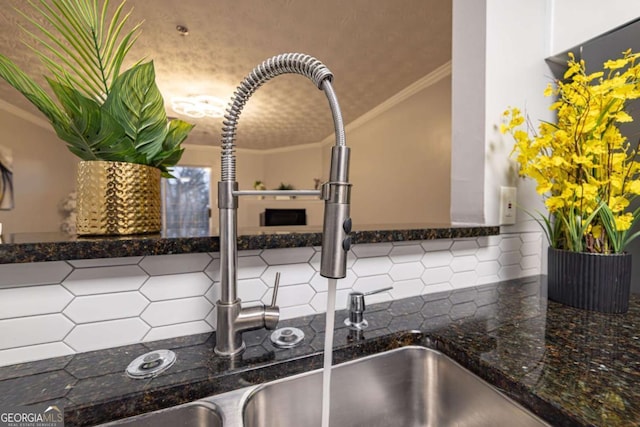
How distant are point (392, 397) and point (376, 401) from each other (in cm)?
4

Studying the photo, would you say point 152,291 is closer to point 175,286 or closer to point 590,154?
point 175,286

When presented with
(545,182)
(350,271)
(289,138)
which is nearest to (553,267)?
(545,182)

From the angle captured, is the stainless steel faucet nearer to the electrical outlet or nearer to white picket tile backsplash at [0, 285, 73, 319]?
white picket tile backsplash at [0, 285, 73, 319]

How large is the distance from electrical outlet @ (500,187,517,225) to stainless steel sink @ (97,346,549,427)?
1.86ft

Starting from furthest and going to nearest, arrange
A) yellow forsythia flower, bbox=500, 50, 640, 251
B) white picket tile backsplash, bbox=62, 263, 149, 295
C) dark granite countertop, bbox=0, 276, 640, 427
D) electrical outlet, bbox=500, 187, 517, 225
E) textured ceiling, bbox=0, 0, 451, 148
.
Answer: textured ceiling, bbox=0, 0, 451, 148 < electrical outlet, bbox=500, 187, 517, 225 < yellow forsythia flower, bbox=500, 50, 640, 251 < white picket tile backsplash, bbox=62, 263, 149, 295 < dark granite countertop, bbox=0, 276, 640, 427

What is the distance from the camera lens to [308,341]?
0.56 metres

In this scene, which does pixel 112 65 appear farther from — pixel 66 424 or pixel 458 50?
pixel 458 50

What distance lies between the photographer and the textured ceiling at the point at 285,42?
2.04m

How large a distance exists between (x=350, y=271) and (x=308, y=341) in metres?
0.21

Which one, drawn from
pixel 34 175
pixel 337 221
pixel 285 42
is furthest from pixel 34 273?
pixel 34 175

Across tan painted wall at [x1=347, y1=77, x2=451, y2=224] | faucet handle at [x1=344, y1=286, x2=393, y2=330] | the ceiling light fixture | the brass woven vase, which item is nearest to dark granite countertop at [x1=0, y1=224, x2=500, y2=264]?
the brass woven vase

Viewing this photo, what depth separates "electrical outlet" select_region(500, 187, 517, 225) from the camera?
3.01 feet

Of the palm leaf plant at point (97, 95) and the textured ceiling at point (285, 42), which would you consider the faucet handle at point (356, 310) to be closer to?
the palm leaf plant at point (97, 95)

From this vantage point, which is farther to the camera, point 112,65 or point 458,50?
point 458,50
